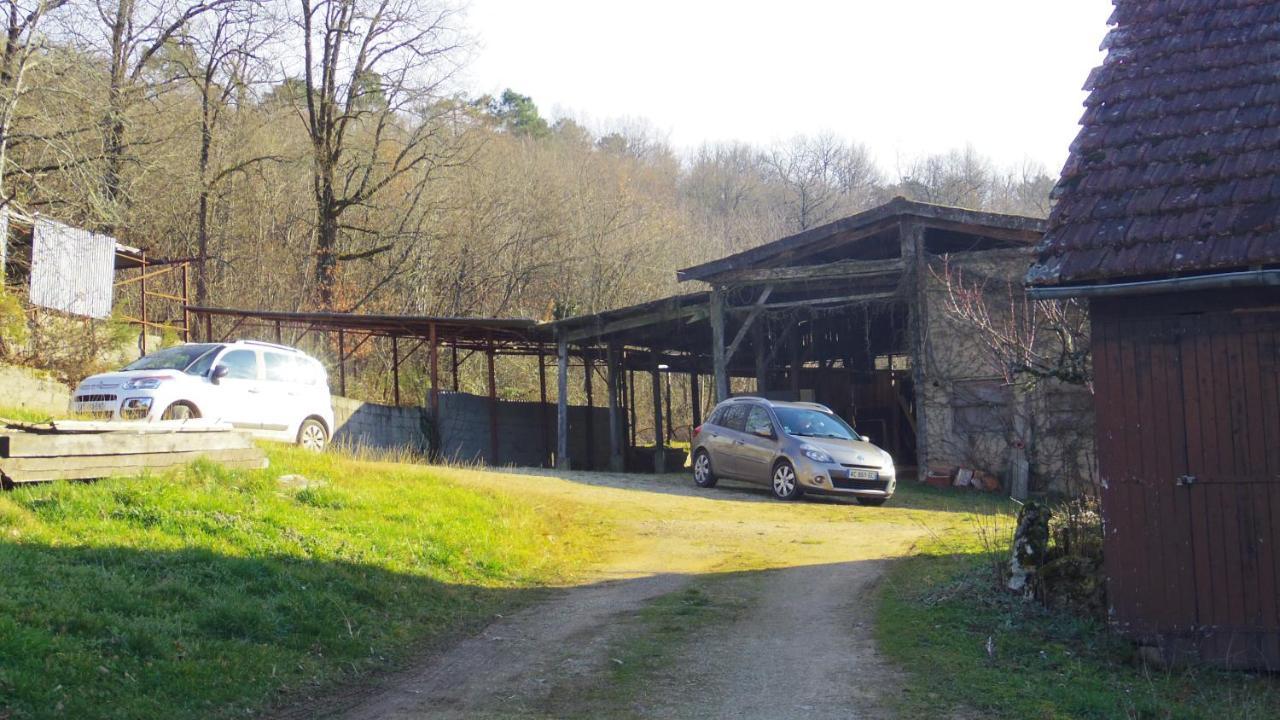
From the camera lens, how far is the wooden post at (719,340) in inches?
979

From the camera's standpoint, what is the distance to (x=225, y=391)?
56.0 feet

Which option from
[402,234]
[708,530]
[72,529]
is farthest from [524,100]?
[72,529]

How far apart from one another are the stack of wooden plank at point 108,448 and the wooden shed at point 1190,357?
29.3 feet

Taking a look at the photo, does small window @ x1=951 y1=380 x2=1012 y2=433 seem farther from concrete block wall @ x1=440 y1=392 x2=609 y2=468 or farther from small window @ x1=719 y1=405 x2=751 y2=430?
concrete block wall @ x1=440 y1=392 x2=609 y2=468

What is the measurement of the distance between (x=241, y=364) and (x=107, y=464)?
20.8 feet

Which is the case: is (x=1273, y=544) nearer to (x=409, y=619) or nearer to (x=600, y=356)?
(x=409, y=619)

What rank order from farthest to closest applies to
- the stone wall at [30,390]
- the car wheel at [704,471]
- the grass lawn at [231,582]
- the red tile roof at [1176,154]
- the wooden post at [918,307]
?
the wooden post at [918,307], the stone wall at [30,390], the car wheel at [704,471], the red tile roof at [1176,154], the grass lawn at [231,582]

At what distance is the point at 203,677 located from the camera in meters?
7.11

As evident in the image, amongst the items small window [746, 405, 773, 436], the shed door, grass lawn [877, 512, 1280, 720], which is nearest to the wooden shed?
the shed door

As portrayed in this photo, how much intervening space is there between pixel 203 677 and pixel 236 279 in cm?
3268

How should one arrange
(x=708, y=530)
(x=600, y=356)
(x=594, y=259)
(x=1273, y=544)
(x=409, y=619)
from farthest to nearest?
(x=594, y=259) < (x=600, y=356) < (x=708, y=530) < (x=409, y=619) < (x=1273, y=544)

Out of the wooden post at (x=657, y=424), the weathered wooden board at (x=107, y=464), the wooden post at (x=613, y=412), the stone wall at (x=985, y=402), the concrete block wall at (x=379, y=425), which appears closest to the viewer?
the weathered wooden board at (x=107, y=464)

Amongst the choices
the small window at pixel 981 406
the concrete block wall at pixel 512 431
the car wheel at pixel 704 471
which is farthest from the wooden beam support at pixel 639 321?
the small window at pixel 981 406

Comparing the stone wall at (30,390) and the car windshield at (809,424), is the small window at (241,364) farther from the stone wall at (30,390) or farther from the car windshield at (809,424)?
the car windshield at (809,424)
